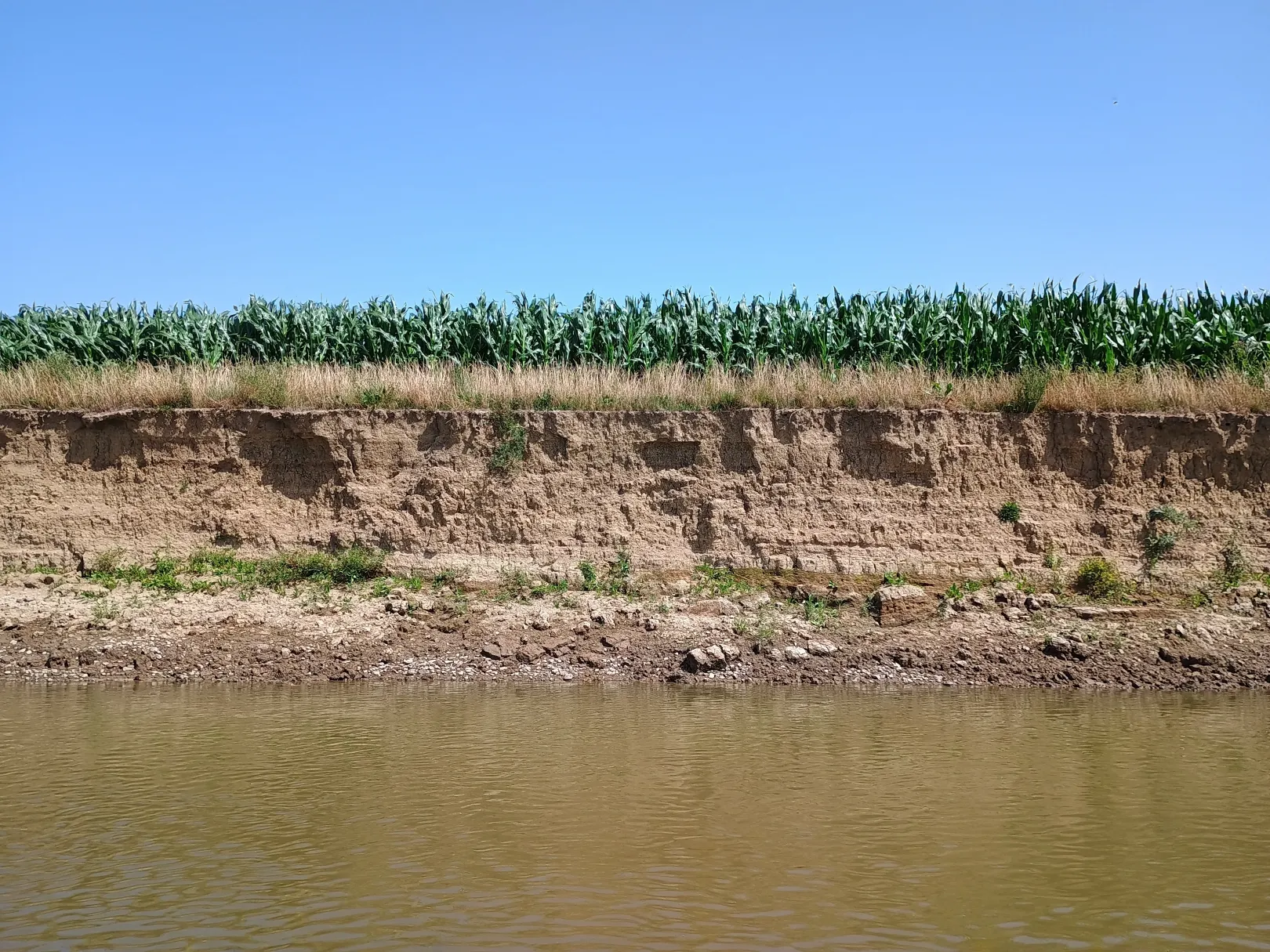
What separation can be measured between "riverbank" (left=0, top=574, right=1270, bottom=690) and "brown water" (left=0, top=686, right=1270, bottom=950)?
1854 millimetres

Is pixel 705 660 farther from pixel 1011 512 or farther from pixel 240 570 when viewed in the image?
pixel 240 570

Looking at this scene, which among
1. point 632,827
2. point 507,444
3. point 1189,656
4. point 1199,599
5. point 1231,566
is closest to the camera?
point 632,827

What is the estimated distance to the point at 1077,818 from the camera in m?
7.41

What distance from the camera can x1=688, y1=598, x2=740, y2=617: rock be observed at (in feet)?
48.2

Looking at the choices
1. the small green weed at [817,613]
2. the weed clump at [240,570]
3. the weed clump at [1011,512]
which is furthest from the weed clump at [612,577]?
the weed clump at [1011,512]

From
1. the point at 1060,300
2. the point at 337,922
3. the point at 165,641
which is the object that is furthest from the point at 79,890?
the point at 1060,300

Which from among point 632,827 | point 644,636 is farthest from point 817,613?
point 632,827

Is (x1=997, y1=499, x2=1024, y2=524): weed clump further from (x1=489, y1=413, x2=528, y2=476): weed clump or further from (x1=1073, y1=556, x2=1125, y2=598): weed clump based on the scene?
(x1=489, y1=413, x2=528, y2=476): weed clump

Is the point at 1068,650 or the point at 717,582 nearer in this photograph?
the point at 1068,650

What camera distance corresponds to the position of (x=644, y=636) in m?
14.2

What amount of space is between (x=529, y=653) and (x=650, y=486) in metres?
3.46

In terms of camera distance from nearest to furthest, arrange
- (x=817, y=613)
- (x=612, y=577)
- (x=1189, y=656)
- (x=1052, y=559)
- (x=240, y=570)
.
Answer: (x=1189, y=656) < (x=817, y=613) < (x=1052, y=559) < (x=612, y=577) < (x=240, y=570)

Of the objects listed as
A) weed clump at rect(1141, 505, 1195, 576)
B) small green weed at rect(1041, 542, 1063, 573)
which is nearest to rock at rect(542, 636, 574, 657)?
small green weed at rect(1041, 542, 1063, 573)

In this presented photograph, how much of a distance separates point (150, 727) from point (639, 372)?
11.1 meters
